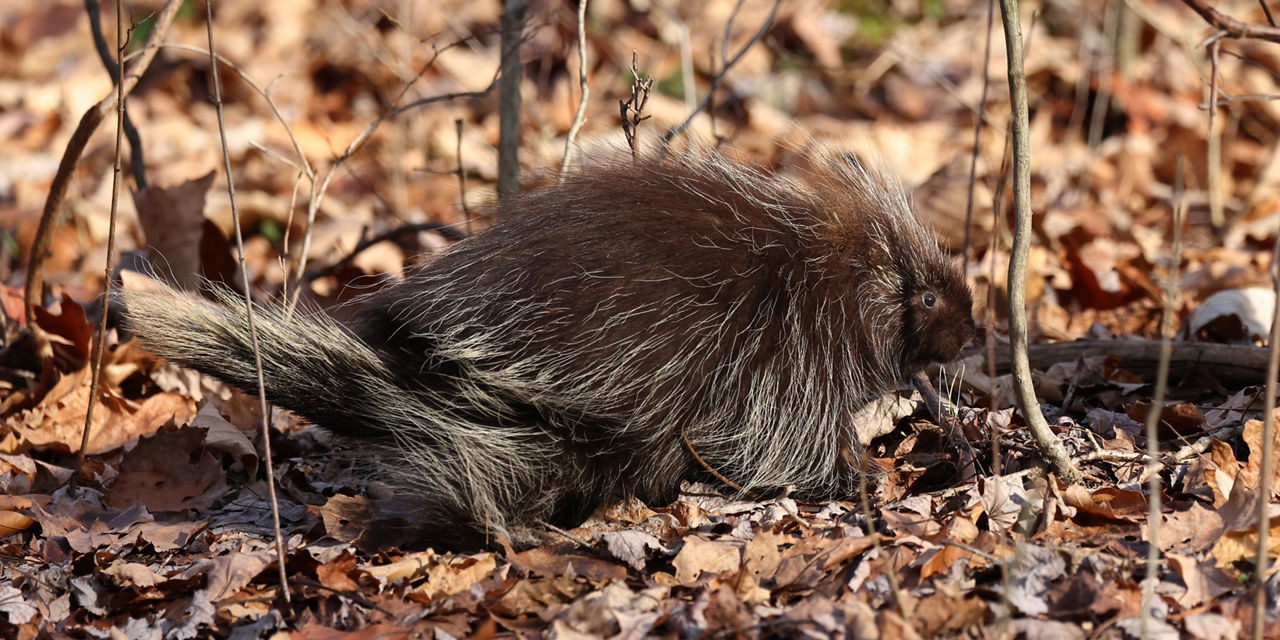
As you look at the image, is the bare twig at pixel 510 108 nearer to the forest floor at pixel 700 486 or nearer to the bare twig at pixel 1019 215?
the forest floor at pixel 700 486

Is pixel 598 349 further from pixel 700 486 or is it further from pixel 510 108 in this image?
pixel 510 108

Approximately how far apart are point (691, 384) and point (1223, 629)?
1699mm

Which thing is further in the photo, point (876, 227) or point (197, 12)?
point (197, 12)

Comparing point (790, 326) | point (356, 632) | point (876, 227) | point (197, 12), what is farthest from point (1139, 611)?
point (197, 12)

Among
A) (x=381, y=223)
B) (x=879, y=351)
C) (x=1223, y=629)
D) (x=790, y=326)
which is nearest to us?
(x=1223, y=629)

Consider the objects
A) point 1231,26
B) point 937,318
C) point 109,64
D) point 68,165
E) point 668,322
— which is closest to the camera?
point 1231,26

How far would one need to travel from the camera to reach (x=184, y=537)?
11.8 ft

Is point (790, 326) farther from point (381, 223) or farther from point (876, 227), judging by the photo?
point (381, 223)

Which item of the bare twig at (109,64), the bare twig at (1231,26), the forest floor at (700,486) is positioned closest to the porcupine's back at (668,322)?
the forest floor at (700,486)

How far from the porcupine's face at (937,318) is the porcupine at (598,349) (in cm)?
17

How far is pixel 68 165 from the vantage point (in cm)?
435

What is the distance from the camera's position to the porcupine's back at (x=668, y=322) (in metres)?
3.44

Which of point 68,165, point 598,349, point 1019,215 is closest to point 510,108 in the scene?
point 68,165

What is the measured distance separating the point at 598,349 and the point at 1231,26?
197 centimetres
